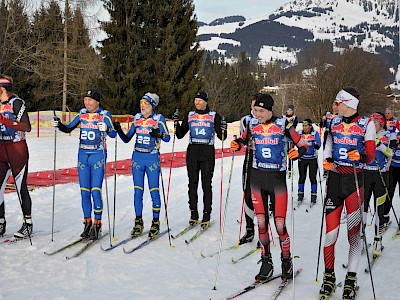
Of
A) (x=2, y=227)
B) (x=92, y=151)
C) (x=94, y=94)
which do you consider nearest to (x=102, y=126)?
(x=92, y=151)

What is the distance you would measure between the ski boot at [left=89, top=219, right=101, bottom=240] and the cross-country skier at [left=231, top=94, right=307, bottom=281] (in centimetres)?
231

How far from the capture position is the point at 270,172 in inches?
171

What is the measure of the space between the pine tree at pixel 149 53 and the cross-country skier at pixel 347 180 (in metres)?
26.3

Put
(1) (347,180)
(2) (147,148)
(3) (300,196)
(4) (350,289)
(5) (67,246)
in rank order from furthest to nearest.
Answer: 1. (3) (300,196)
2. (2) (147,148)
3. (5) (67,246)
4. (1) (347,180)
5. (4) (350,289)

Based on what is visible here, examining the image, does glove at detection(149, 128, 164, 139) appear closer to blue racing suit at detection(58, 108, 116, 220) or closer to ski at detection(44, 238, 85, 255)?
blue racing suit at detection(58, 108, 116, 220)

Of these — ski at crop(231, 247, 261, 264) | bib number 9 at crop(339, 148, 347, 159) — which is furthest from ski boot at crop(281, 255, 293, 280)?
bib number 9 at crop(339, 148, 347, 159)

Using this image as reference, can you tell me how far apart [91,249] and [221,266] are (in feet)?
5.32

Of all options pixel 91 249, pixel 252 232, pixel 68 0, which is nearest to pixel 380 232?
pixel 252 232

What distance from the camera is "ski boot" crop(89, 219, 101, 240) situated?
562cm

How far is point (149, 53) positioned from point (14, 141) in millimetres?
26696

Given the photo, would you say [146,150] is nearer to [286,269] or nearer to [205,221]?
[205,221]

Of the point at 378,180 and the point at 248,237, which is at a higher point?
the point at 378,180

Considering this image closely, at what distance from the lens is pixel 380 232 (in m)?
5.58

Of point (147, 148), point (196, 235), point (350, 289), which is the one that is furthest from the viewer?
point (196, 235)
